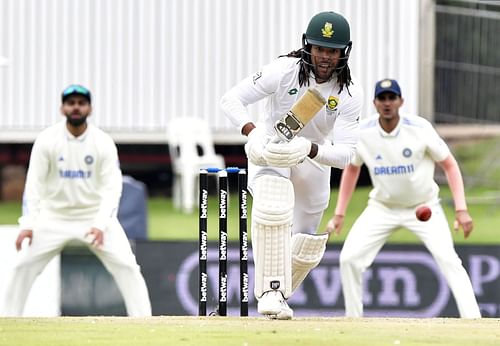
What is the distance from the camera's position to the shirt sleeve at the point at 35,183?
9.65m

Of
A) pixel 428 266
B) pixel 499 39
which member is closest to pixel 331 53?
pixel 428 266

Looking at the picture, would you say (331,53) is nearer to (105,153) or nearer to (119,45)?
(105,153)

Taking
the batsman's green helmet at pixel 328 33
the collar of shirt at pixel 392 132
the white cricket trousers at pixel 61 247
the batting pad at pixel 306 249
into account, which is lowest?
the white cricket trousers at pixel 61 247

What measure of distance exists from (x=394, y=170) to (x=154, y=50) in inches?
264

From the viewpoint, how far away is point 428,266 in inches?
428

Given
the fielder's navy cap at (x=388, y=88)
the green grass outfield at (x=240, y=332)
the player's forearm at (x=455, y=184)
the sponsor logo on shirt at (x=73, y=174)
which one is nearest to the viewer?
the green grass outfield at (x=240, y=332)

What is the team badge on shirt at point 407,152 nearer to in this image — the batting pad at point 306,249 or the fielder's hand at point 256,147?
the batting pad at point 306,249

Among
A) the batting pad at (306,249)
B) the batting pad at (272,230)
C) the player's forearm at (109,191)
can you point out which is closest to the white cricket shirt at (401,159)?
the player's forearm at (109,191)

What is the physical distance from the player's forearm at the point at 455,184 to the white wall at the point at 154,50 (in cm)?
643

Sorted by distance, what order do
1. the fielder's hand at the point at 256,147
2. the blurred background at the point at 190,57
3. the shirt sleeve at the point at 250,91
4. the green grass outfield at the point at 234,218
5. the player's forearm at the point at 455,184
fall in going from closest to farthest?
1. the fielder's hand at the point at 256,147
2. the shirt sleeve at the point at 250,91
3. the player's forearm at the point at 455,184
4. the green grass outfield at the point at 234,218
5. the blurred background at the point at 190,57

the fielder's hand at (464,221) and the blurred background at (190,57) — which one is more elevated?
the blurred background at (190,57)

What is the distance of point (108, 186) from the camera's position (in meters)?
9.74

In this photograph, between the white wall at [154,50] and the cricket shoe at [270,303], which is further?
the white wall at [154,50]

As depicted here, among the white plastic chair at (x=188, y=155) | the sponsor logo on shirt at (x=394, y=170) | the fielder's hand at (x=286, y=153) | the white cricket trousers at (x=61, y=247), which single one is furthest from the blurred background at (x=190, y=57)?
the fielder's hand at (x=286, y=153)
